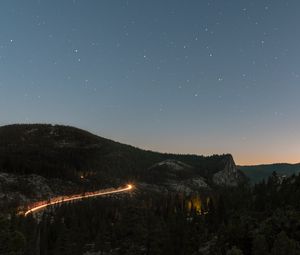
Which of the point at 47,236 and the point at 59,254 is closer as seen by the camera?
the point at 59,254

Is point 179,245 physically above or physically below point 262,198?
below

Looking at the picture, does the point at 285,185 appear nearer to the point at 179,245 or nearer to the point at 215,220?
the point at 215,220

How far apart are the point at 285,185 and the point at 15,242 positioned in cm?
13669

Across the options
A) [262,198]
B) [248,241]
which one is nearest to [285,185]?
[262,198]

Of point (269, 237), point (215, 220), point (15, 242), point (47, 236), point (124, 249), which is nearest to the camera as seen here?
point (15, 242)

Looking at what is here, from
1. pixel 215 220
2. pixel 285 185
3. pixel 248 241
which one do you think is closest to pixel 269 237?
pixel 248 241

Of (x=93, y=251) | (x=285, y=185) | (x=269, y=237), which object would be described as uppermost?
(x=285, y=185)

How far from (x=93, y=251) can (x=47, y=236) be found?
18.4m

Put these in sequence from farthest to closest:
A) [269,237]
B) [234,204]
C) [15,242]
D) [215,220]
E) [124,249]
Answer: [234,204], [215,220], [124,249], [269,237], [15,242]

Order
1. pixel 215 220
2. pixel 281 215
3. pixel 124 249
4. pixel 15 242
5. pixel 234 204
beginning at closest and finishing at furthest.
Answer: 1. pixel 15 242
2. pixel 281 215
3. pixel 124 249
4. pixel 215 220
5. pixel 234 204

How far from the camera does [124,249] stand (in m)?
143

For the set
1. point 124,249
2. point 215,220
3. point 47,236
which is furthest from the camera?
point 215,220

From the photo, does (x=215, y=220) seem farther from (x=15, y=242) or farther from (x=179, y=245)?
(x=15, y=242)

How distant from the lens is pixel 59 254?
130 metres
